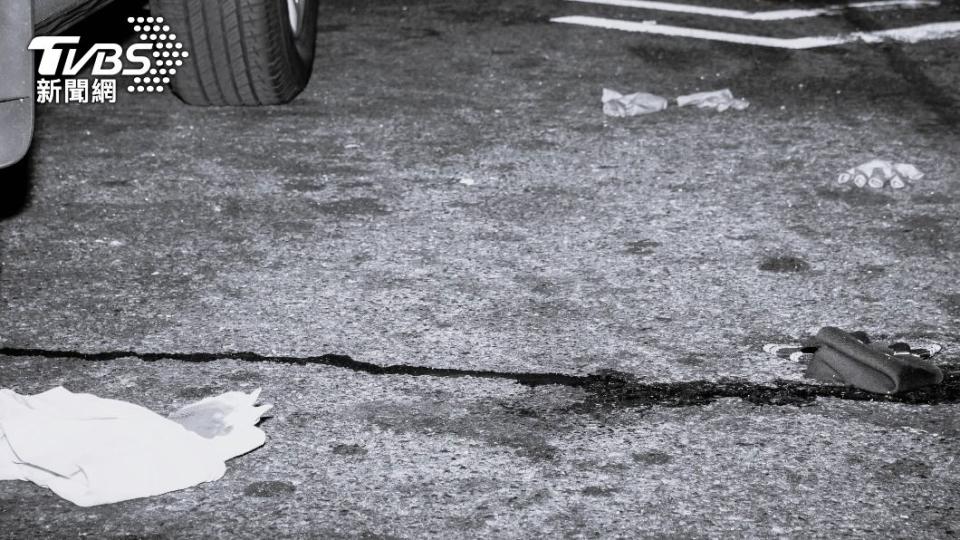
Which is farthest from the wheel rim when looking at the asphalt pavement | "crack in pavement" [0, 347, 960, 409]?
Answer: "crack in pavement" [0, 347, 960, 409]

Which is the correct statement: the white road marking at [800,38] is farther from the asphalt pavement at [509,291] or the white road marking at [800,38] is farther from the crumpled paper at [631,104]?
the crumpled paper at [631,104]

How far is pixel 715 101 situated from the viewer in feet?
16.7

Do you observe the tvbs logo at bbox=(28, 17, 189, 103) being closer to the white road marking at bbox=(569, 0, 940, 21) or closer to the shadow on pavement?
the shadow on pavement

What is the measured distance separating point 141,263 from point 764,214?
6.34ft

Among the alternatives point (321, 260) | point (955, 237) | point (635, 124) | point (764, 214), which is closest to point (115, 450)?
point (321, 260)

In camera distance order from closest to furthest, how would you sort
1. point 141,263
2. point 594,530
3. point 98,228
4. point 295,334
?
point 594,530 → point 295,334 → point 141,263 → point 98,228

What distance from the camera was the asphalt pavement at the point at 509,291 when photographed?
245 centimetres

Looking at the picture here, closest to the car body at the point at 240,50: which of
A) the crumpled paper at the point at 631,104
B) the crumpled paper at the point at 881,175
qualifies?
Result: the crumpled paper at the point at 631,104

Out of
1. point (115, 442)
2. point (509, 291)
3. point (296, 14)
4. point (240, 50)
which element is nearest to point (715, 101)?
point (296, 14)

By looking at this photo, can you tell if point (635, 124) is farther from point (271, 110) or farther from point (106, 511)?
point (106, 511)

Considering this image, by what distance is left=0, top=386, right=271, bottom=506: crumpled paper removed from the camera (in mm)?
2453

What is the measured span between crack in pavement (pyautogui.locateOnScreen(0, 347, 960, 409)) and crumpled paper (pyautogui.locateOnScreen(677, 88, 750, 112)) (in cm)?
230

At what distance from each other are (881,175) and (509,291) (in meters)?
1.57

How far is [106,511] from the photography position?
7.84 ft
